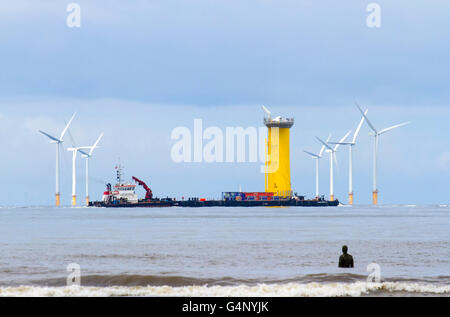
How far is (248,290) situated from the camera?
34625 millimetres

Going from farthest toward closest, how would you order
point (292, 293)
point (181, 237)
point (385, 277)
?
point (181, 237) → point (385, 277) → point (292, 293)

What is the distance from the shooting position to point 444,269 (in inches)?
1794

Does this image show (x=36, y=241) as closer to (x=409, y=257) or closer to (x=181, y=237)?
(x=181, y=237)

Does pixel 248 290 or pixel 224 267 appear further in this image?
pixel 224 267

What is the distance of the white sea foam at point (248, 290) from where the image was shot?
33688 millimetres

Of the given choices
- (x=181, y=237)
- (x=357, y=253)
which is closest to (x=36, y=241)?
(x=181, y=237)

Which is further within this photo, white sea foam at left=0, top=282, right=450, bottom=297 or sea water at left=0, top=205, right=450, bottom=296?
sea water at left=0, top=205, right=450, bottom=296

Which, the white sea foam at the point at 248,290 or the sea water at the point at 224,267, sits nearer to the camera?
the white sea foam at the point at 248,290

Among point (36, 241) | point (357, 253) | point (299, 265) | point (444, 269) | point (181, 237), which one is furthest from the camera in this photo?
point (181, 237)

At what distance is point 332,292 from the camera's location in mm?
34094

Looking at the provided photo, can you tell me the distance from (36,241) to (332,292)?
4854 cm

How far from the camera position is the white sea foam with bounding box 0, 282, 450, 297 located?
33.7 m
